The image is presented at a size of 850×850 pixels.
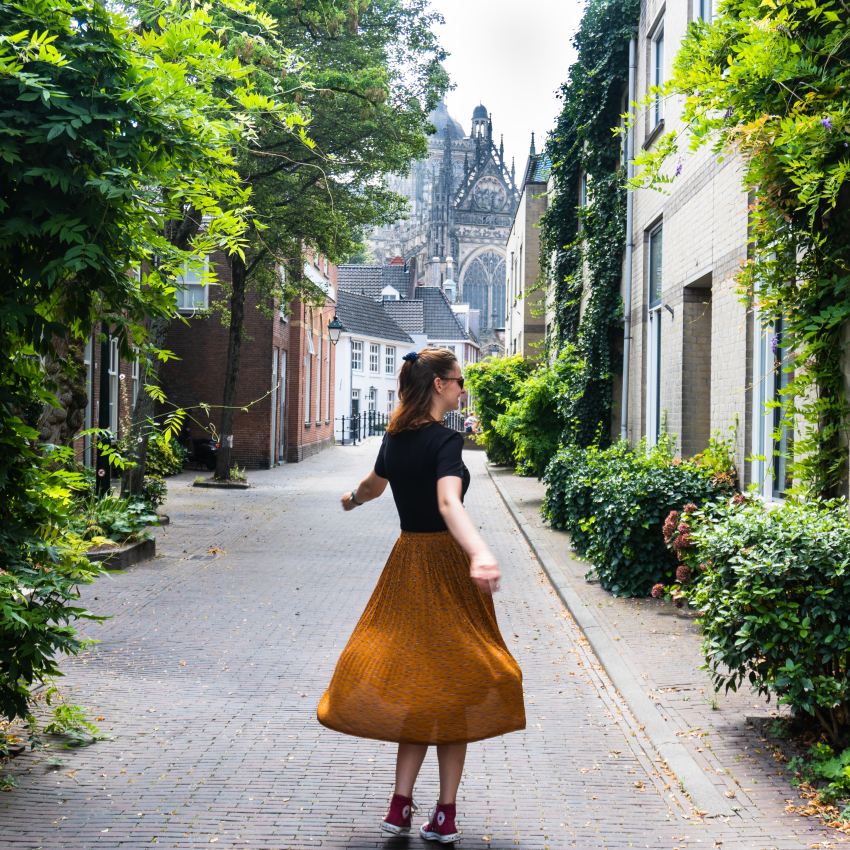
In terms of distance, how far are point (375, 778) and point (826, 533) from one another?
2.56m

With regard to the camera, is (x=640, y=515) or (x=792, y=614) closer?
(x=792, y=614)

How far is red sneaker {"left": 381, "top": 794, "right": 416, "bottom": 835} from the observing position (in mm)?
4160

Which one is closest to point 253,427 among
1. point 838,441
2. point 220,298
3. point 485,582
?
point 220,298

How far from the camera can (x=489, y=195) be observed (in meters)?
105

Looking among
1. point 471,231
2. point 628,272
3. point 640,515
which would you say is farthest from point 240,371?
point 471,231

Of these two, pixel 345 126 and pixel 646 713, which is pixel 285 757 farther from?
pixel 345 126

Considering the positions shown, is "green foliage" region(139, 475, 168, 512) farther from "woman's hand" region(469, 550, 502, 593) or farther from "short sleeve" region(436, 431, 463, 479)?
"woman's hand" region(469, 550, 502, 593)

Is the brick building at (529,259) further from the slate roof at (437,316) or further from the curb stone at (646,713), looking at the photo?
the slate roof at (437,316)

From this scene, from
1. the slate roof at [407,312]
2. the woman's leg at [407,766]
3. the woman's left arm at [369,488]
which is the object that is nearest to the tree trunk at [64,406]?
the woman's left arm at [369,488]

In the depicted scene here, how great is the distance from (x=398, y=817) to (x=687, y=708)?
2524 millimetres

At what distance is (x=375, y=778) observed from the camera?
16.5ft

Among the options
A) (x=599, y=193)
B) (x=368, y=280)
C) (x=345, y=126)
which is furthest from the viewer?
(x=368, y=280)

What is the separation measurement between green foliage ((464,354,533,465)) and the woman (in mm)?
24049

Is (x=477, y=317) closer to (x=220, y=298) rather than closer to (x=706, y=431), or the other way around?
(x=220, y=298)
